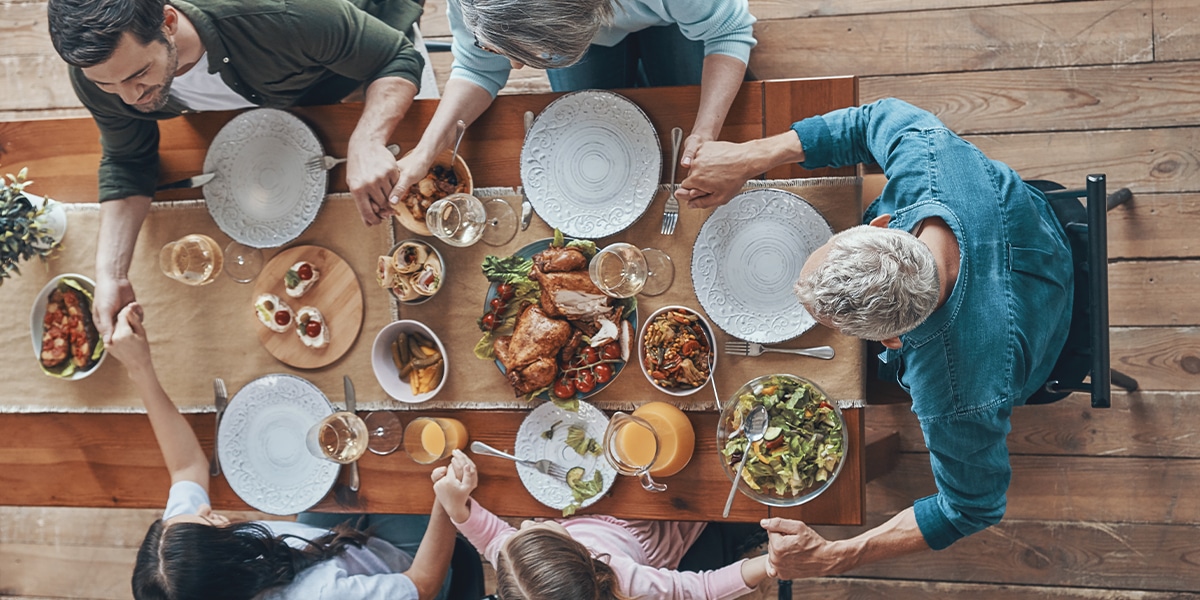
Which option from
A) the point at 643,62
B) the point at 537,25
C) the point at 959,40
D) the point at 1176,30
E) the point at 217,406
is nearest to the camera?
the point at 537,25

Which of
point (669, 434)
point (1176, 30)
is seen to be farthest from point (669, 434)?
point (1176, 30)

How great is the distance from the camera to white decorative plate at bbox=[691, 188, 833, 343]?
1715 mm

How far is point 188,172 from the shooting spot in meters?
2.04

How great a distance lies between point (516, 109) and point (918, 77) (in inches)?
60.1

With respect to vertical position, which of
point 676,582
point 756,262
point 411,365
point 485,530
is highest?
point 756,262

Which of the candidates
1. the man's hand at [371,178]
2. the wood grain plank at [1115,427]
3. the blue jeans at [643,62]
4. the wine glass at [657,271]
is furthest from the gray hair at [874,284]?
the wood grain plank at [1115,427]

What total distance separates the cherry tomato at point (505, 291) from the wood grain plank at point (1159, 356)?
199 cm

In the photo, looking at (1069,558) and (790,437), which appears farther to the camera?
(1069,558)

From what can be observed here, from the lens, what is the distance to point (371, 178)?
1.80 meters

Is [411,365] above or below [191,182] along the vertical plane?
below

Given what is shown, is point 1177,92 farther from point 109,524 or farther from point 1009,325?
point 109,524

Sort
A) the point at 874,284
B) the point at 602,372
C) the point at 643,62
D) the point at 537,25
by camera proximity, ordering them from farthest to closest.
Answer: the point at 643,62, the point at 602,372, the point at 537,25, the point at 874,284

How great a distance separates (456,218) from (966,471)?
121 centimetres

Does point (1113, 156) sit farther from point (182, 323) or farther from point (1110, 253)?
point (182, 323)
